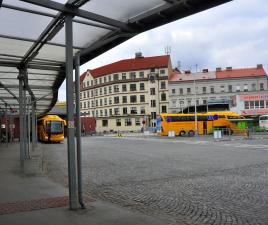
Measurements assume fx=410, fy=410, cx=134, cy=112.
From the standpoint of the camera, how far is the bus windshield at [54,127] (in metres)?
45.3

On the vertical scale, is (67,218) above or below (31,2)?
below

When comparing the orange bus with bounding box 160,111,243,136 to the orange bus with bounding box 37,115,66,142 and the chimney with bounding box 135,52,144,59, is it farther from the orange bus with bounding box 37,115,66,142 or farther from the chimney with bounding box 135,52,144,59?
the chimney with bounding box 135,52,144,59

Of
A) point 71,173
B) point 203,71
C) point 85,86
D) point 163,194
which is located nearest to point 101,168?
point 163,194

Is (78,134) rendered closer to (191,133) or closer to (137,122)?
(191,133)

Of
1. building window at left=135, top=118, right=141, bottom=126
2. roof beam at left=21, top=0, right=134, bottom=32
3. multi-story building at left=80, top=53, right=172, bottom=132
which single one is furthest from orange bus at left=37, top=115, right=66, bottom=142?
building window at left=135, top=118, right=141, bottom=126

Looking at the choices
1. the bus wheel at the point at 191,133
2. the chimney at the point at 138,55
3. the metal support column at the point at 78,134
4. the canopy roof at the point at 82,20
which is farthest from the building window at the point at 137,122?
the metal support column at the point at 78,134

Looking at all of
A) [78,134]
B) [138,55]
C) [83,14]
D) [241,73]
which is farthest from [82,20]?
[138,55]

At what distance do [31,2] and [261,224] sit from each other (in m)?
5.71

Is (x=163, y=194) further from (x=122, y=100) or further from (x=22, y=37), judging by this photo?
(x=122, y=100)

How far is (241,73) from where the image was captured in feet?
322

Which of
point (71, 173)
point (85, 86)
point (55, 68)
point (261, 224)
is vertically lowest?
point (261, 224)

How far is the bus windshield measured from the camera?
45.3m

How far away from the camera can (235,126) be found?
A: 5831 centimetres

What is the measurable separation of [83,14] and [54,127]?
3832 cm
